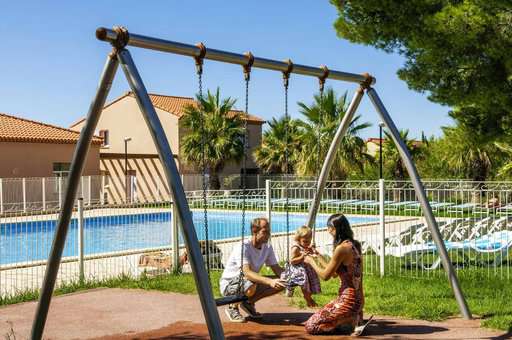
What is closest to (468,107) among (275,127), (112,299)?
(112,299)

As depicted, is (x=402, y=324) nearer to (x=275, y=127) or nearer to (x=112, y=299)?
(x=112, y=299)

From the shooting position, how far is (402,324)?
723 centimetres

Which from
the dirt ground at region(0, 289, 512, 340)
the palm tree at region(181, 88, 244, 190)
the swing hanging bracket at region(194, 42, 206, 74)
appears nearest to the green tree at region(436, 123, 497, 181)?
the palm tree at region(181, 88, 244, 190)

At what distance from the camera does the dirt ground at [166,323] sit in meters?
6.81

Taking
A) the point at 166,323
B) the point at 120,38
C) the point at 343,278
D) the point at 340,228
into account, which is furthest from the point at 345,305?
the point at 120,38

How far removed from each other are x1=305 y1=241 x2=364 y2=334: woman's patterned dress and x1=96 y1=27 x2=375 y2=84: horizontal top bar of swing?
204 cm

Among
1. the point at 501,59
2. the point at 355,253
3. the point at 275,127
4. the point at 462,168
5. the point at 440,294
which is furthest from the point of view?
the point at 275,127

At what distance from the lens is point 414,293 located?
29.2ft

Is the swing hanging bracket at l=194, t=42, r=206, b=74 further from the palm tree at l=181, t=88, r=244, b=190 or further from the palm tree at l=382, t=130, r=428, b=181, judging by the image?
the palm tree at l=181, t=88, r=244, b=190

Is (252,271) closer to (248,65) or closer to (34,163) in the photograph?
(248,65)

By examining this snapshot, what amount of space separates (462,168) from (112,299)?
26105mm

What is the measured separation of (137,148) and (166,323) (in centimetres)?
3501

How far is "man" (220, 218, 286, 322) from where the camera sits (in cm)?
726

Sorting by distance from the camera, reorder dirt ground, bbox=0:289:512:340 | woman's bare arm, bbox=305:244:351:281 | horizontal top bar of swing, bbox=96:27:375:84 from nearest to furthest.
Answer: horizontal top bar of swing, bbox=96:27:375:84 → woman's bare arm, bbox=305:244:351:281 → dirt ground, bbox=0:289:512:340
